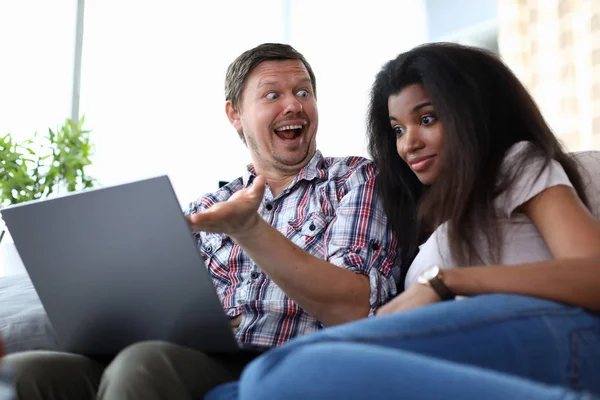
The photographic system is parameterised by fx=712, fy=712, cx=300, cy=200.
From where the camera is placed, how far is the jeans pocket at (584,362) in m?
0.87

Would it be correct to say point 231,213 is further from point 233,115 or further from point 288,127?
point 233,115

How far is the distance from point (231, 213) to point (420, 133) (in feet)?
1.37

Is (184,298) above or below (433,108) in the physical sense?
below

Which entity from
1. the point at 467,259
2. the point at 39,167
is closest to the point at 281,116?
the point at 467,259

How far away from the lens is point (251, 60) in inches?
70.2

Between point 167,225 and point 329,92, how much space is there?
3.84 meters

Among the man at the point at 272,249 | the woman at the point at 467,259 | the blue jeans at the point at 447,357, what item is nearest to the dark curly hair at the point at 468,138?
the woman at the point at 467,259

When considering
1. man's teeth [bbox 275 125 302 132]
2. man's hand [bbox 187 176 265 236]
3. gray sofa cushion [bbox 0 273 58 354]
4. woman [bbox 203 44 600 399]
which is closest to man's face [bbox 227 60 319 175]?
man's teeth [bbox 275 125 302 132]

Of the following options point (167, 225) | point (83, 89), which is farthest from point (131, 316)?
point (83, 89)

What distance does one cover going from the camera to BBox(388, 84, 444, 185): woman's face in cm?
133

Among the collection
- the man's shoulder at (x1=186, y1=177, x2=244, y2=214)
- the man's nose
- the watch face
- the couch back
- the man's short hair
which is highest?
the man's short hair

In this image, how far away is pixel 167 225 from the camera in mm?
1005

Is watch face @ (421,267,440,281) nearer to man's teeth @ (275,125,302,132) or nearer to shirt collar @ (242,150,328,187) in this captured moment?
shirt collar @ (242,150,328,187)

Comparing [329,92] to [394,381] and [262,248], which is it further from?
[394,381]
